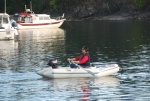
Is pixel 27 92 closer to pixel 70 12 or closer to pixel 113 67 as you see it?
pixel 113 67

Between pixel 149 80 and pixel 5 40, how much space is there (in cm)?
3092

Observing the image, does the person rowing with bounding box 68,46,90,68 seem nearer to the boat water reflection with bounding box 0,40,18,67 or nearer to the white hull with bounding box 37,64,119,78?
the white hull with bounding box 37,64,119,78

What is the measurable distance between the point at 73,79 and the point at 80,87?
2.31 metres

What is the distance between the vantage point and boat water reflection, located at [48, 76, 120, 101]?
2633 cm

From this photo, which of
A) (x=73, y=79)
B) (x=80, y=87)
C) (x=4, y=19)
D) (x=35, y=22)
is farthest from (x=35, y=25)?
(x=80, y=87)

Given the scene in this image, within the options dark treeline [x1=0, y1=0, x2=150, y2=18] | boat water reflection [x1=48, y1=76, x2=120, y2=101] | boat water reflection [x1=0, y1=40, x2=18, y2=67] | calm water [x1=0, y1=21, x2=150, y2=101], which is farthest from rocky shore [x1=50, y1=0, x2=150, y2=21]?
boat water reflection [x1=48, y1=76, x2=120, y2=101]

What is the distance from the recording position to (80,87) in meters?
28.5

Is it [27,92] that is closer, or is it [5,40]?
[27,92]

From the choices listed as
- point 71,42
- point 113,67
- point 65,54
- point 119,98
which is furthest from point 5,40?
point 119,98

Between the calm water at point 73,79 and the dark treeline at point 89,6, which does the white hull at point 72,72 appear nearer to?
the calm water at point 73,79

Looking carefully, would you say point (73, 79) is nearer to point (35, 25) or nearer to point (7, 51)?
point (7, 51)

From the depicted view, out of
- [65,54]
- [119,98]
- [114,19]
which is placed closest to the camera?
[119,98]

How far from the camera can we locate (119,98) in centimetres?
2552

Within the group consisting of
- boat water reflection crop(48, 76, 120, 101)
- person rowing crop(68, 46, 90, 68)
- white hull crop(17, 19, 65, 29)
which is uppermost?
white hull crop(17, 19, 65, 29)
